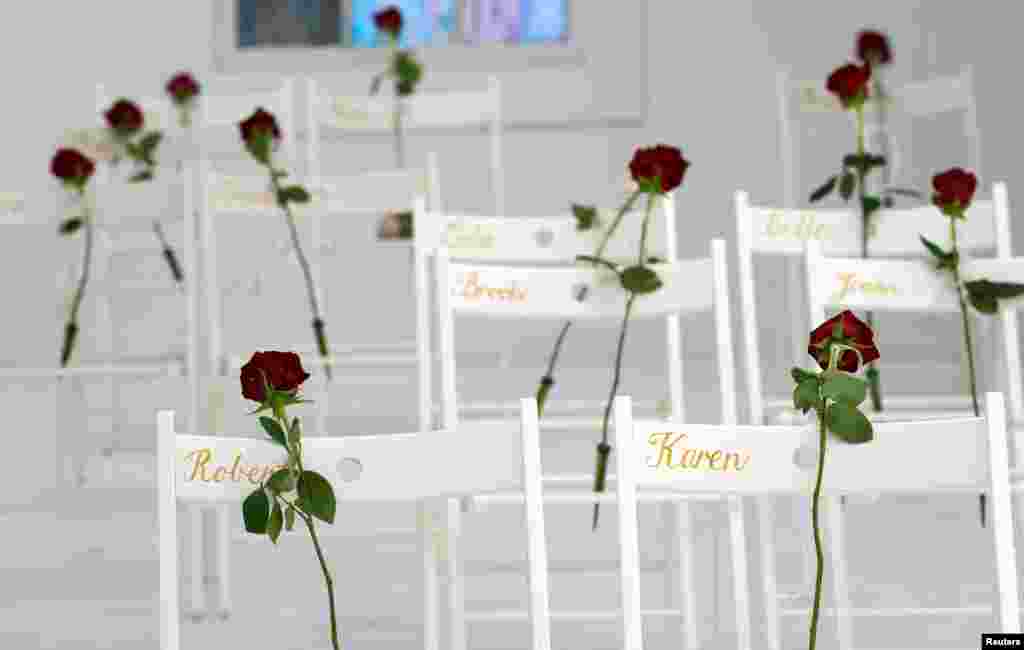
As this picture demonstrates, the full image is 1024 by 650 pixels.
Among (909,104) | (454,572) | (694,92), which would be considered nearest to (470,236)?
(454,572)

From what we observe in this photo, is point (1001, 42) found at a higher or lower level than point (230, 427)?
higher

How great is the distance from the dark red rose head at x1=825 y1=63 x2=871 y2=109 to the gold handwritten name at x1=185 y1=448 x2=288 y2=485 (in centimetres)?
196

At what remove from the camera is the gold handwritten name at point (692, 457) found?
56.2 inches

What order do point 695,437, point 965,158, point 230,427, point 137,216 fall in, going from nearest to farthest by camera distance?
point 695,437 < point 230,427 < point 137,216 < point 965,158

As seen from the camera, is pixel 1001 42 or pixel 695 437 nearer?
pixel 695 437

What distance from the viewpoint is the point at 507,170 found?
5809mm

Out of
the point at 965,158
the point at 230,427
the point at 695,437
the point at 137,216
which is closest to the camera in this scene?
the point at 695,437

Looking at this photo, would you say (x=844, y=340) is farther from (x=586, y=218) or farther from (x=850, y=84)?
(x=850, y=84)

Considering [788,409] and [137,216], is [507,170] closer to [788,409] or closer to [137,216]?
[137,216]

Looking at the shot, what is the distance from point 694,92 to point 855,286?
3307 millimetres

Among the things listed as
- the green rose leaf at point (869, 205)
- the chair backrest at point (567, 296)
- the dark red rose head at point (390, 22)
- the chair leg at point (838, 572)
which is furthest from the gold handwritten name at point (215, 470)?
the dark red rose head at point (390, 22)

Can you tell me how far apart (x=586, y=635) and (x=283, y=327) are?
307cm

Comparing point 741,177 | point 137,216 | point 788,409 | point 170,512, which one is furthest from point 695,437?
point 741,177

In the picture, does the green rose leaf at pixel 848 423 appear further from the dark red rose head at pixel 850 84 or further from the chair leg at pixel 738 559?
the dark red rose head at pixel 850 84
